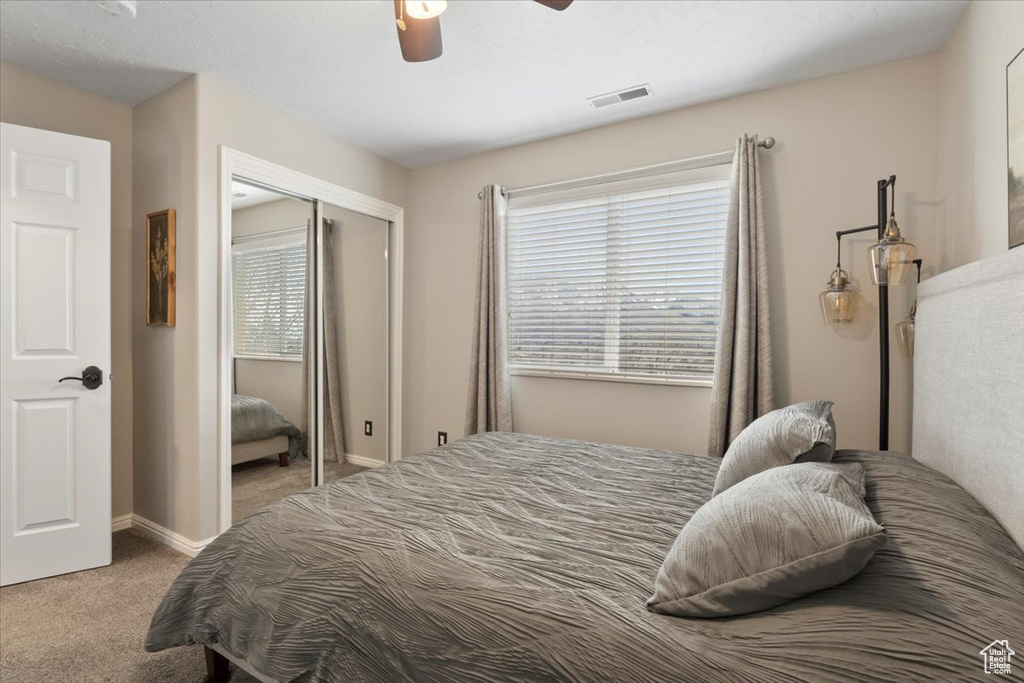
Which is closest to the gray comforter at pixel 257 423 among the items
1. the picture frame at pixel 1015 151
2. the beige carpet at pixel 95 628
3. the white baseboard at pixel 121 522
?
the beige carpet at pixel 95 628

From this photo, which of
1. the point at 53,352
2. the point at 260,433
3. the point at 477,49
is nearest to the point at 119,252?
the point at 53,352

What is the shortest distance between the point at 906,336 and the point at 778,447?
4.29 feet

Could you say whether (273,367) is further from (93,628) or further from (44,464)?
(93,628)

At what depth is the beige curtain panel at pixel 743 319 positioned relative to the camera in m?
2.70

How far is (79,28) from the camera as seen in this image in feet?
7.48

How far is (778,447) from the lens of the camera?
1.52m

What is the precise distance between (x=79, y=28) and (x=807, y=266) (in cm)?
378

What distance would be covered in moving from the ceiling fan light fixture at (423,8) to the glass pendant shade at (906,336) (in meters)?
2.38

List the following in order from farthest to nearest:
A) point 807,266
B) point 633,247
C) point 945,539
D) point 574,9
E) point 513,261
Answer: point 513,261
point 633,247
point 807,266
point 574,9
point 945,539

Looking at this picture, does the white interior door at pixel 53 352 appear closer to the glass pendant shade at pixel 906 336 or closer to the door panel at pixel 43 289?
the door panel at pixel 43 289

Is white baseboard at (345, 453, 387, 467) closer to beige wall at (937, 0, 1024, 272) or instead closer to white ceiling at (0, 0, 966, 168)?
white ceiling at (0, 0, 966, 168)

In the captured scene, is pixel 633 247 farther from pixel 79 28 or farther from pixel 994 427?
pixel 79 28

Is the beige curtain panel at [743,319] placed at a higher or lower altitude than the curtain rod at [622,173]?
lower

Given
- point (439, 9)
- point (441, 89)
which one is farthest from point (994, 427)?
point (441, 89)
